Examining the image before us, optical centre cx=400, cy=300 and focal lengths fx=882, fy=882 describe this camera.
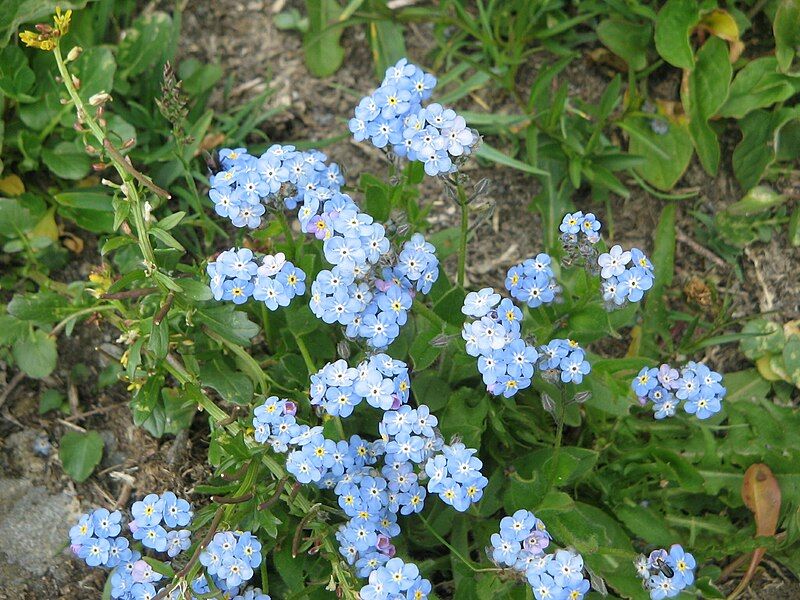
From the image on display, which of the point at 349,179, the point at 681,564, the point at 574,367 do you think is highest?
the point at 574,367

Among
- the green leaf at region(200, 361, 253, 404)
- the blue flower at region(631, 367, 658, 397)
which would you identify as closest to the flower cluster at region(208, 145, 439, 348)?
the green leaf at region(200, 361, 253, 404)

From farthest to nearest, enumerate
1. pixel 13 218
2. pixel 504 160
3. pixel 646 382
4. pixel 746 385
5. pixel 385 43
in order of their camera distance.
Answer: pixel 385 43 → pixel 504 160 → pixel 746 385 → pixel 13 218 → pixel 646 382

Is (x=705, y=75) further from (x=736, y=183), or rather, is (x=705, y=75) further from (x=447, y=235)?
(x=447, y=235)

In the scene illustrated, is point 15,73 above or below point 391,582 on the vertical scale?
above

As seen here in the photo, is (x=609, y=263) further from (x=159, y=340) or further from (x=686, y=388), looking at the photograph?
(x=159, y=340)

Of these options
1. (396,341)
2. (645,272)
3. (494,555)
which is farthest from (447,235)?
(494,555)

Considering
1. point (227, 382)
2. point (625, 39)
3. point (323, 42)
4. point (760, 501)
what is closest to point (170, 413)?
point (227, 382)

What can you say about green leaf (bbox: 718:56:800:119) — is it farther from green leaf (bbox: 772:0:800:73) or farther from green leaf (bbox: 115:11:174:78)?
green leaf (bbox: 115:11:174:78)

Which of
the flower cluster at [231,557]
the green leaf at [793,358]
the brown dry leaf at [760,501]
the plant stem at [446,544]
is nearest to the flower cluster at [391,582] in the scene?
the plant stem at [446,544]
